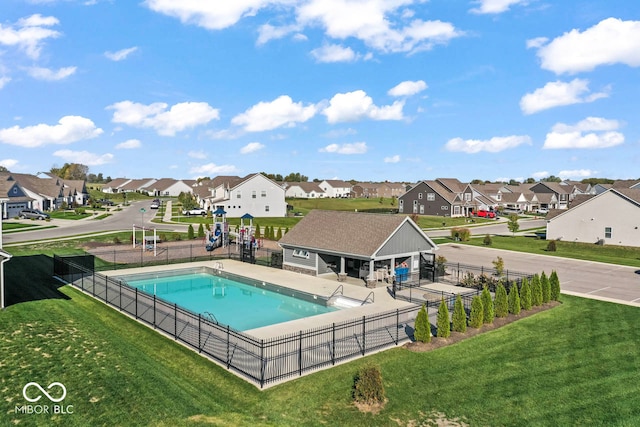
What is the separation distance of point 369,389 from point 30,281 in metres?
24.0

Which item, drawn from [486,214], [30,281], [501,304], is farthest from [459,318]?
[486,214]

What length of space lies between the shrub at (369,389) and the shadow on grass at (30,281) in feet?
59.0

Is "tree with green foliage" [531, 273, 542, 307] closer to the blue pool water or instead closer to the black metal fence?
the black metal fence

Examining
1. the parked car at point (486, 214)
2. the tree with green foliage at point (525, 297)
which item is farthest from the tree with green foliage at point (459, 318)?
A: the parked car at point (486, 214)

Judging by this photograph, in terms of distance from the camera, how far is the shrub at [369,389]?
43.0 ft

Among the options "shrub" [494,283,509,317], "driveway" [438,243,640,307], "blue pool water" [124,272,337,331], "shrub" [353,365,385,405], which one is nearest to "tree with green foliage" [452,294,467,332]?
"shrub" [494,283,509,317]

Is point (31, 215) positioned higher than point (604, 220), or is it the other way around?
point (31, 215)

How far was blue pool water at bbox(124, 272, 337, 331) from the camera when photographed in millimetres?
23641

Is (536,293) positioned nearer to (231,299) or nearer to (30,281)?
(231,299)

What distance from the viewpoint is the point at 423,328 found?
1800cm

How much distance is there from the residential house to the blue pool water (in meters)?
41.5

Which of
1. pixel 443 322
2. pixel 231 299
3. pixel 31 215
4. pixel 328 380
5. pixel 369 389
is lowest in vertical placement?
pixel 231 299

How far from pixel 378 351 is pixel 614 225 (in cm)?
4601

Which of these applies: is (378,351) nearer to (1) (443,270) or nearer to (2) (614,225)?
(1) (443,270)
